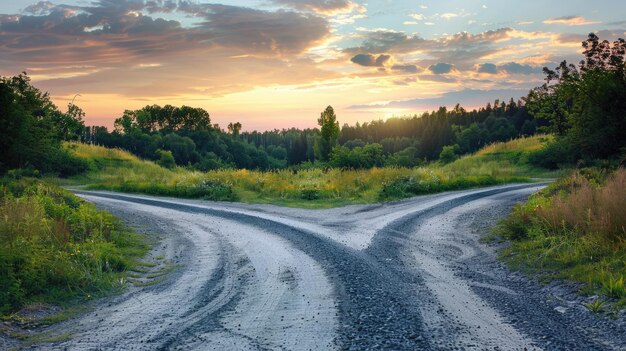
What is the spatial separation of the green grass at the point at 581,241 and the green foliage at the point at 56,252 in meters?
8.16

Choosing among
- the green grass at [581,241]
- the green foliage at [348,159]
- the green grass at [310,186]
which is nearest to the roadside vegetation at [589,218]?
the green grass at [581,241]

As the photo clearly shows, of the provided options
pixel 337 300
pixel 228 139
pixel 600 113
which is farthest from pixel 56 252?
pixel 228 139

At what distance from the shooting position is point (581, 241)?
373 inches

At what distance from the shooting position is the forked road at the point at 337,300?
18.2 feet

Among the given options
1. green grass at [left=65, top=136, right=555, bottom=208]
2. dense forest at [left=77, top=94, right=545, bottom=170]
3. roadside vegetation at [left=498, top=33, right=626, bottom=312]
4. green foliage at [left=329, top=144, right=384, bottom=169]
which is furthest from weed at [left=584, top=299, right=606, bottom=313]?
dense forest at [left=77, top=94, right=545, bottom=170]

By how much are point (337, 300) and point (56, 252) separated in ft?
19.5

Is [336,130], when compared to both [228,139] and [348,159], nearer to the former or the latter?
[348,159]

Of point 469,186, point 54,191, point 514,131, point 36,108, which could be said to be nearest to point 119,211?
point 54,191

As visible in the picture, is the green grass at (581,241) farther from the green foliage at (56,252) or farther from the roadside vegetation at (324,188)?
the green foliage at (56,252)

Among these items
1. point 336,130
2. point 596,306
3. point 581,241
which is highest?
point 336,130

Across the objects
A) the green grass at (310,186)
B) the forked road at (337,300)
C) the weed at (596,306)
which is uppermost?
the green grass at (310,186)

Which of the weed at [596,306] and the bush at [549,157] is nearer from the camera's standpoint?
the weed at [596,306]

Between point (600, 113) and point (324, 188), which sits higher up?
point (600, 113)

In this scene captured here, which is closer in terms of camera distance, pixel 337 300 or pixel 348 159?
pixel 337 300
